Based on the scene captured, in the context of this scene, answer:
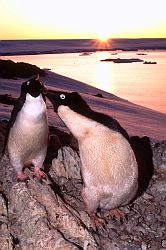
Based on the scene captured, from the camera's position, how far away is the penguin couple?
11.6 feet

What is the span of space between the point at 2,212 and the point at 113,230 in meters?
0.87

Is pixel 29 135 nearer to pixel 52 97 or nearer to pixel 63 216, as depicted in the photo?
pixel 52 97

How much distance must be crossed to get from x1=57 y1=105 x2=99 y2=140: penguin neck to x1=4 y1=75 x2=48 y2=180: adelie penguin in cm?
17

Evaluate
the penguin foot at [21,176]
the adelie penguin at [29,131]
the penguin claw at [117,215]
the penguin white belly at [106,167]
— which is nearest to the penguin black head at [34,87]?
the adelie penguin at [29,131]

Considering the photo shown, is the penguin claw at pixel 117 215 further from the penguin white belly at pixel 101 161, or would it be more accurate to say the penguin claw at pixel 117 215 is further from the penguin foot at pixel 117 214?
the penguin white belly at pixel 101 161

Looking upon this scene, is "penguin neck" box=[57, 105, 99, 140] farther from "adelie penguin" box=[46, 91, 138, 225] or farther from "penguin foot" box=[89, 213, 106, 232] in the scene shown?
"penguin foot" box=[89, 213, 106, 232]

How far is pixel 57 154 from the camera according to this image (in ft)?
14.2

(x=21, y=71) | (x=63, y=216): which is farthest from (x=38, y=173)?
(x=21, y=71)

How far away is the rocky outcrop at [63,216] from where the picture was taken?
3.49m

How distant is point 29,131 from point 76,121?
1.30ft

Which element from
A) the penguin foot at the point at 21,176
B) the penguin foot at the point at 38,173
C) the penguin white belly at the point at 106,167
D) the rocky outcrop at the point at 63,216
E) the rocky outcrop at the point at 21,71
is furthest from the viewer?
the rocky outcrop at the point at 21,71

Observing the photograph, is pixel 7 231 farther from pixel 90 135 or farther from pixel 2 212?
pixel 90 135

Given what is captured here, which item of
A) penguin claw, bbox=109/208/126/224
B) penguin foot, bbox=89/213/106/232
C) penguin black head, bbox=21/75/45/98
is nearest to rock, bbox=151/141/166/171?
penguin claw, bbox=109/208/126/224

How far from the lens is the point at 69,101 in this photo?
353 centimetres
